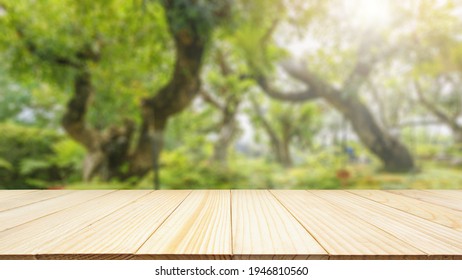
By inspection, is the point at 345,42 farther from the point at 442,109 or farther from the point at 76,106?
the point at 76,106

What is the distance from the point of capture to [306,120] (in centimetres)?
627

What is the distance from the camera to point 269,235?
564 mm

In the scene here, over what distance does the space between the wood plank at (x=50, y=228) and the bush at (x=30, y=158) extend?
3.74 metres

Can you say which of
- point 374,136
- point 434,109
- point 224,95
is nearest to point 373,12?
point 374,136

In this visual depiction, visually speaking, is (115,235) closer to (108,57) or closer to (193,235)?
(193,235)

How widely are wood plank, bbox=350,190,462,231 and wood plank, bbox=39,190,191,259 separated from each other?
65cm

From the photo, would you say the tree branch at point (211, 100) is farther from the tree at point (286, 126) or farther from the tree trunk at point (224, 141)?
the tree at point (286, 126)

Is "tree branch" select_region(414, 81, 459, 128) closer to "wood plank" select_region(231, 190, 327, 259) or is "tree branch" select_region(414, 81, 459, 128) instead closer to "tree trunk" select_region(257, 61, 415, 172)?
"tree trunk" select_region(257, 61, 415, 172)

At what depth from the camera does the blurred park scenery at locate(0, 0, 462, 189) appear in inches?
130

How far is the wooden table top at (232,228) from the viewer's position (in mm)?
486

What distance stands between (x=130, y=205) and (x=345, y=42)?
13.7 ft

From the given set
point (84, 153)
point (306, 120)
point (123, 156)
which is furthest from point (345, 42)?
point (84, 153)

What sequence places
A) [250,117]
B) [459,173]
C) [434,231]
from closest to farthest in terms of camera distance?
[434,231]
[459,173]
[250,117]

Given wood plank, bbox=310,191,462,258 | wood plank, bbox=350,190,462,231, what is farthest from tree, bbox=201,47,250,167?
wood plank, bbox=310,191,462,258
